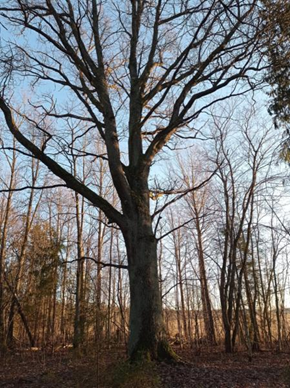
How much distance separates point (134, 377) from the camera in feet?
12.4

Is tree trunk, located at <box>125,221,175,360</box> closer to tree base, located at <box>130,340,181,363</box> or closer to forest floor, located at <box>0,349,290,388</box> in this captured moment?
tree base, located at <box>130,340,181,363</box>

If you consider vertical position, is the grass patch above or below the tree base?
below

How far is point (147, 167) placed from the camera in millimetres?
6469

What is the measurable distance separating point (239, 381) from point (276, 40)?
5.89 meters

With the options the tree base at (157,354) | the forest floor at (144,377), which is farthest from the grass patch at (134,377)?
the tree base at (157,354)

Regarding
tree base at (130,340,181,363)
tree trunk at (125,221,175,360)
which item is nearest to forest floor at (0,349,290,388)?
tree base at (130,340,181,363)

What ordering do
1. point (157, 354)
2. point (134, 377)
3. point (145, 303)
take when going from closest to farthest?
point (134, 377)
point (157, 354)
point (145, 303)

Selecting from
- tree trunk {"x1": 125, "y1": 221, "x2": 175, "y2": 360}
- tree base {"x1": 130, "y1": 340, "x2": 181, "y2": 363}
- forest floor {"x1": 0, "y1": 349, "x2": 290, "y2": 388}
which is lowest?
forest floor {"x1": 0, "y1": 349, "x2": 290, "y2": 388}

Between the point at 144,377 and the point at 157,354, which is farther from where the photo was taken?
the point at 157,354

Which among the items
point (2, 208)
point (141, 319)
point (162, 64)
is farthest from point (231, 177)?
point (2, 208)

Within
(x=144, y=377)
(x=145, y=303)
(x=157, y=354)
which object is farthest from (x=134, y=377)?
(x=145, y=303)

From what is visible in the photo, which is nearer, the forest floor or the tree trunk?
the forest floor

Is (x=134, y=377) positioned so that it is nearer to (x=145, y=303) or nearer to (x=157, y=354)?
(x=157, y=354)

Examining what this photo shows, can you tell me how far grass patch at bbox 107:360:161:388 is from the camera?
12.2 feet
